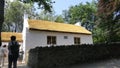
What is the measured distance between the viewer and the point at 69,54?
1592 centimetres

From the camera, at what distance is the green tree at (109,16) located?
74.0ft

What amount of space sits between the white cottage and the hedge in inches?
390

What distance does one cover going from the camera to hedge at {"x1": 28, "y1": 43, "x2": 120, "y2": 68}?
1418cm

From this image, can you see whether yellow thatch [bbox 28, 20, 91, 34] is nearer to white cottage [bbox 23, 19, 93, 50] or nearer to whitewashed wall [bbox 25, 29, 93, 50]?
white cottage [bbox 23, 19, 93, 50]

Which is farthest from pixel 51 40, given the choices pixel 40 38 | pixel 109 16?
pixel 109 16

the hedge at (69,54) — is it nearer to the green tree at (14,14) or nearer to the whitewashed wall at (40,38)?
the whitewashed wall at (40,38)

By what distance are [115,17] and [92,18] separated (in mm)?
27632

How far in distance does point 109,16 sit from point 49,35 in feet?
25.3

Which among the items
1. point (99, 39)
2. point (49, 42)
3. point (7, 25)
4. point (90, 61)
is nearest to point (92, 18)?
point (99, 39)

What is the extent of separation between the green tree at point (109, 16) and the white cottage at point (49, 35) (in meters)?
4.28

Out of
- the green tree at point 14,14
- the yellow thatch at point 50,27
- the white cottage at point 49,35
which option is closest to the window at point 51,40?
the white cottage at point 49,35

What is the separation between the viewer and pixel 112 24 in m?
26.0

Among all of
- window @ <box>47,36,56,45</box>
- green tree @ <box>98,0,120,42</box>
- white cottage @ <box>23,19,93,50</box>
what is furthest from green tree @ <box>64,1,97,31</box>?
green tree @ <box>98,0,120,42</box>

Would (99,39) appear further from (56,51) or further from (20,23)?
(56,51)
